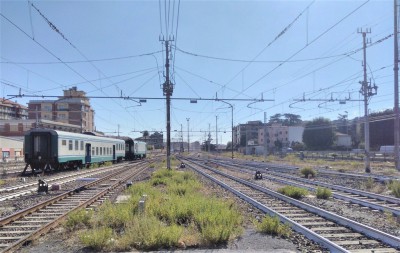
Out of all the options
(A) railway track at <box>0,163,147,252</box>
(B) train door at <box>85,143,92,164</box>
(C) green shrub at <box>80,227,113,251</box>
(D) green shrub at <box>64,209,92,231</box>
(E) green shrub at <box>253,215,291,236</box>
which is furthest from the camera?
Result: (B) train door at <box>85,143,92,164</box>

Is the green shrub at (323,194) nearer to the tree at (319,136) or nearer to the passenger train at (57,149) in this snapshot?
the passenger train at (57,149)

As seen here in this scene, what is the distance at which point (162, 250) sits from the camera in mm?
7336

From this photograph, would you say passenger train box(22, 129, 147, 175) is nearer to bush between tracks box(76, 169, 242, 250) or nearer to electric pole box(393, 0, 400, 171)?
bush between tracks box(76, 169, 242, 250)

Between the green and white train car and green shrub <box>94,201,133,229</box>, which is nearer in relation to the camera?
green shrub <box>94,201,133,229</box>

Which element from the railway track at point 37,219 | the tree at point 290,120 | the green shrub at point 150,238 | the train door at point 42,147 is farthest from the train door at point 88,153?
the tree at point 290,120

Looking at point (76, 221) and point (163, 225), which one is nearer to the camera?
point (163, 225)

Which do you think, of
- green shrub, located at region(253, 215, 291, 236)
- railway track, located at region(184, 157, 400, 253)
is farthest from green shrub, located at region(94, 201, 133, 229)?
railway track, located at region(184, 157, 400, 253)

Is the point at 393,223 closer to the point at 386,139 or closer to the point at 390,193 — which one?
the point at 390,193

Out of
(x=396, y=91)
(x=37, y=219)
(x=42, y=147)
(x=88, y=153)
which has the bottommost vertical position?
(x=37, y=219)

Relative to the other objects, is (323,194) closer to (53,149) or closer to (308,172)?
(308,172)

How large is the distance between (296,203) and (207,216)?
16.3 feet

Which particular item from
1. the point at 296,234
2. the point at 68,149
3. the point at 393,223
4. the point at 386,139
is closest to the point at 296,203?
the point at 393,223

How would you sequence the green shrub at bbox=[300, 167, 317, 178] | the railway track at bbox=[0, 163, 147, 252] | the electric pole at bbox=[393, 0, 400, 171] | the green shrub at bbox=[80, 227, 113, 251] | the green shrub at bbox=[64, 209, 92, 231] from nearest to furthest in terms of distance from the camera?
the green shrub at bbox=[80, 227, 113, 251]
the railway track at bbox=[0, 163, 147, 252]
the green shrub at bbox=[64, 209, 92, 231]
the electric pole at bbox=[393, 0, 400, 171]
the green shrub at bbox=[300, 167, 317, 178]

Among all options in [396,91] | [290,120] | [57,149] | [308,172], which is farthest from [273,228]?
[290,120]
